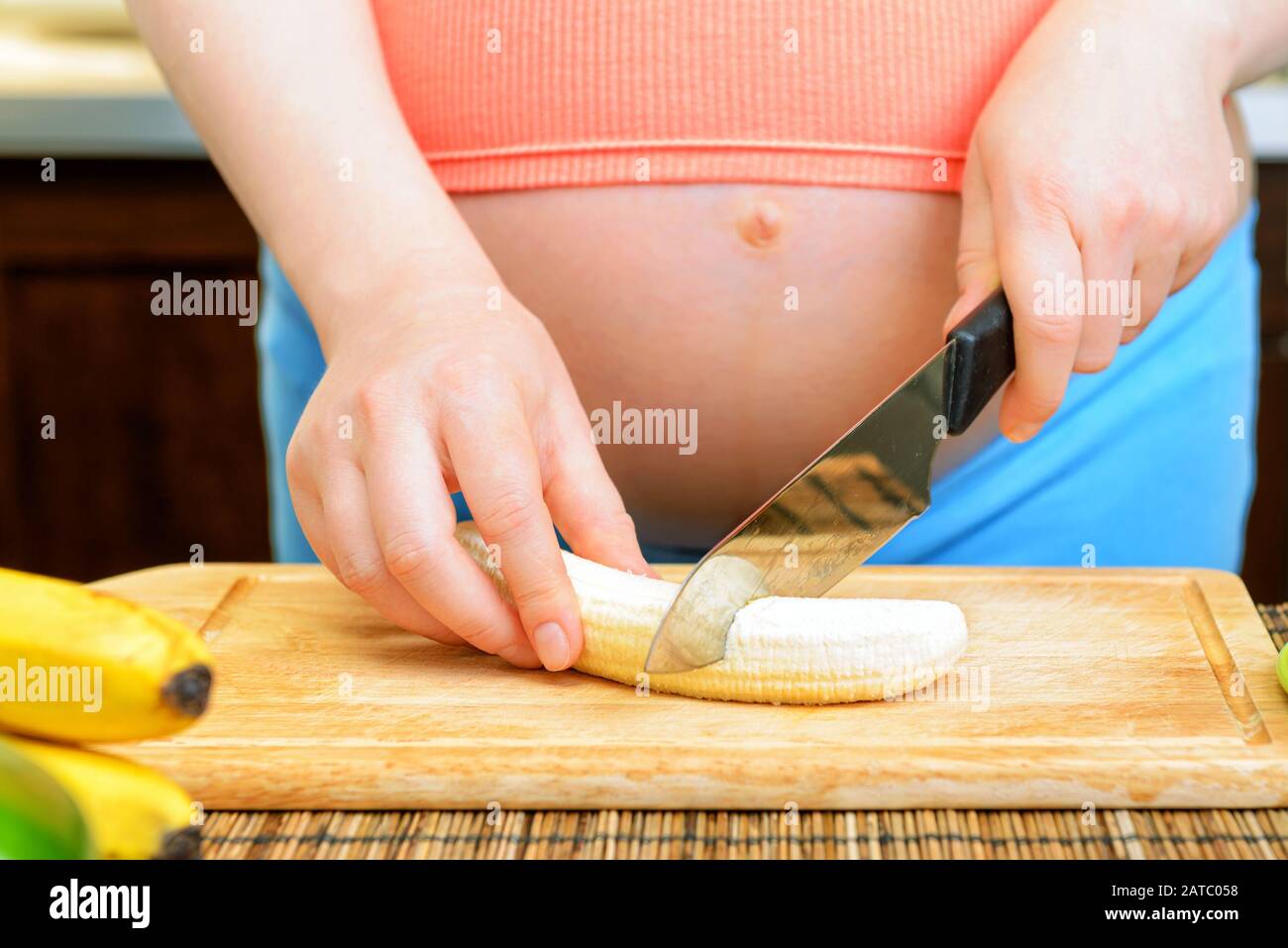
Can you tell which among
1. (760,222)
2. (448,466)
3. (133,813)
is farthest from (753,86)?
(133,813)

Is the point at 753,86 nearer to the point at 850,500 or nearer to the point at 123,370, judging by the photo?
the point at 850,500

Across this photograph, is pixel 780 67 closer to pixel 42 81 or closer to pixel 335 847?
pixel 335 847

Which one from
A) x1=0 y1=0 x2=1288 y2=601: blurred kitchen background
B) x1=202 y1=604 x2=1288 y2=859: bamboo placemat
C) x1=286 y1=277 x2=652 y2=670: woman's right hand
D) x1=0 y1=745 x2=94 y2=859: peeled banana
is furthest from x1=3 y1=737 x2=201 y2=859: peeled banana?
x1=0 y1=0 x2=1288 y2=601: blurred kitchen background

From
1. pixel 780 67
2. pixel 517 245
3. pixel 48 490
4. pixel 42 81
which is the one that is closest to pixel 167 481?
pixel 48 490

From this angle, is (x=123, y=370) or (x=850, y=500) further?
(x=123, y=370)

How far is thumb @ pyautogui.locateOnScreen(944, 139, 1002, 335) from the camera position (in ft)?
2.71

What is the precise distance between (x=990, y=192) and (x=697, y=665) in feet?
1.09

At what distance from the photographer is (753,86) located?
886mm

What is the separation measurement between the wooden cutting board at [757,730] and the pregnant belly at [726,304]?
0.19 m

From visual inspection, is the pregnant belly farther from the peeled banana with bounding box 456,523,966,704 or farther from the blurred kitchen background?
the blurred kitchen background

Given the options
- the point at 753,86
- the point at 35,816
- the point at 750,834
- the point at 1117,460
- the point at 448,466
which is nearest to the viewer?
the point at 35,816

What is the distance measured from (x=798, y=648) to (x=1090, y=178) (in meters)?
0.32

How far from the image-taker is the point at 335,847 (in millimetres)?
645

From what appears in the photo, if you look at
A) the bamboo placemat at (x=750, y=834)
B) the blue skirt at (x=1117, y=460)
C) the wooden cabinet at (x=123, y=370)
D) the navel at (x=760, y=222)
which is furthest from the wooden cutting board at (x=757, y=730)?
the wooden cabinet at (x=123, y=370)
